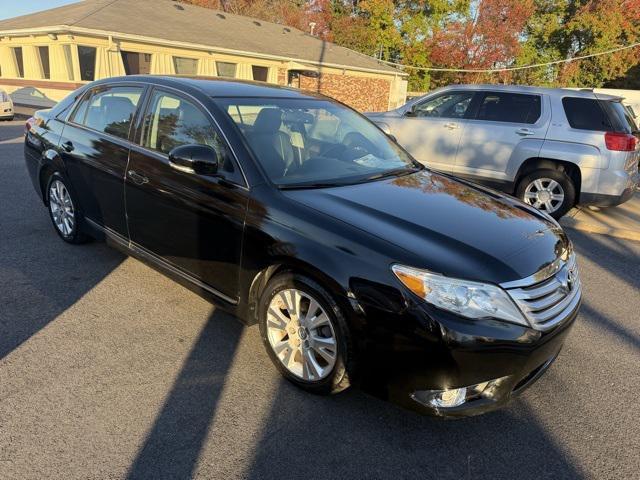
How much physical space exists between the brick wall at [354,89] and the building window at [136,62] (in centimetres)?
828

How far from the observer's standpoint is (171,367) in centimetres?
309

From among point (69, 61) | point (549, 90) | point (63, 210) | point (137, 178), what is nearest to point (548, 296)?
point (137, 178)

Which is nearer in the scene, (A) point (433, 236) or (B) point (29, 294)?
(A) point (433, 236)

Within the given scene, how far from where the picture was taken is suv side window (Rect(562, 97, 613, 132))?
21.8 feet

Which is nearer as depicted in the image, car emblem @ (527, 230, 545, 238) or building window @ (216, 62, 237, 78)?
car emblem @ (527, 230, 545, 238)

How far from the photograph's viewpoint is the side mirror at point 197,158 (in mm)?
3043

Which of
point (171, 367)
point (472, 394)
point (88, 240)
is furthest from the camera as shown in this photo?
point (88, 240)

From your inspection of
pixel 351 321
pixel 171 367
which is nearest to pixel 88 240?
pixel 171 367

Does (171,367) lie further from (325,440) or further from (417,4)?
(417,4)

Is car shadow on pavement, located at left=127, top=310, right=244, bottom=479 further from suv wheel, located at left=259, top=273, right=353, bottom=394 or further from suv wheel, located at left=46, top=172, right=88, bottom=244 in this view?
suv wheel, located at left=46, top=172, right=88, bottom=244

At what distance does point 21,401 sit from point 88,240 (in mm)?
2484

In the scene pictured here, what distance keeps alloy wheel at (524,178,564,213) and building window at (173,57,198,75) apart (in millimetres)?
16603

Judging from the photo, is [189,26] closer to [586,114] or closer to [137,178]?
[586,114]

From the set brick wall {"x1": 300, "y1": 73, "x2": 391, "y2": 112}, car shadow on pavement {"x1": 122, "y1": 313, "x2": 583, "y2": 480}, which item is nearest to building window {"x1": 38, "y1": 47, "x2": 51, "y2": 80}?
brick wall {"x1": 300, "y1": 73, "x2": 391, "y2": 112}
